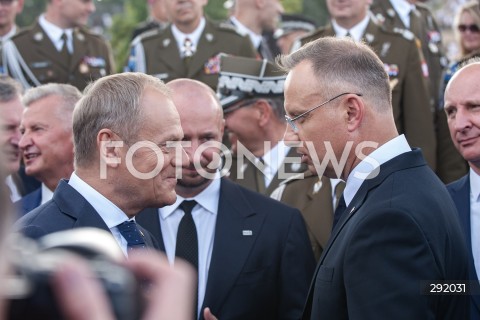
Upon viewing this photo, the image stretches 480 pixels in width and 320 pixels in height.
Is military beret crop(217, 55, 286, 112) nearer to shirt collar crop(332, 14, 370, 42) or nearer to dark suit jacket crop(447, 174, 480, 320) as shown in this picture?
shirt collar crop(332, 14, 370, 42)

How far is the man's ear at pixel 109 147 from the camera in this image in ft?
11.8

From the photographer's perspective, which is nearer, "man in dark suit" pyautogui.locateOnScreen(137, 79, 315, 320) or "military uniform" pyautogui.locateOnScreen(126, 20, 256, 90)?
"man in dark suit" pyautogui.locateOnScreen(137, 79, 315, 320)

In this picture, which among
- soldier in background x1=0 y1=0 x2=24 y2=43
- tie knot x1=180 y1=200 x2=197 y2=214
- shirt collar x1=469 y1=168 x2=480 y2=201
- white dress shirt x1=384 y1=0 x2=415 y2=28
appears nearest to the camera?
shirt collar x1=469 y1=168 x2=480 y2=201

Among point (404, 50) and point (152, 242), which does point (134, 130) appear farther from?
point (404, 50)

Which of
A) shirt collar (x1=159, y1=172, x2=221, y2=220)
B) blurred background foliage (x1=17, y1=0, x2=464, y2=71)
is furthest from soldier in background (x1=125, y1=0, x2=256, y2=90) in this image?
blurred background foliage (x1=17, y1=0, x2=464, y2=71)

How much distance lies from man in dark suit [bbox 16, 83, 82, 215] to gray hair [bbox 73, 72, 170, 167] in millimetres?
1668

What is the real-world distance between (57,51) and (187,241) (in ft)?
14.3

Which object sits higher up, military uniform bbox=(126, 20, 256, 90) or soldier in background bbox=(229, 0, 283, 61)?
soldier in background bbox=(229, 0, 283, 61)

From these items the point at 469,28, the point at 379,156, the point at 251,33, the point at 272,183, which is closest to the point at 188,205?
the point at 272,183

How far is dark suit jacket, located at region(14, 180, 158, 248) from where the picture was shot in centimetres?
328

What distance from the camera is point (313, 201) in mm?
5504

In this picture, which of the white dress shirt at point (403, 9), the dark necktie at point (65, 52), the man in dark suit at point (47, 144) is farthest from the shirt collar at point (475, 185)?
the dark necktie at point (65, 52)

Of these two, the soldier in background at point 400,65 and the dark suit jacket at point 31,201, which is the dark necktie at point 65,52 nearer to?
the soldier in background at point 400,65

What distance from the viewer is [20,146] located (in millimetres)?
5328
